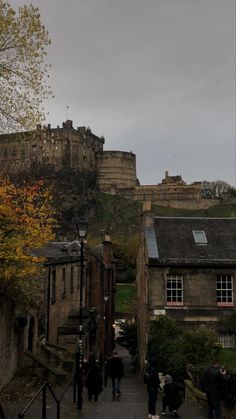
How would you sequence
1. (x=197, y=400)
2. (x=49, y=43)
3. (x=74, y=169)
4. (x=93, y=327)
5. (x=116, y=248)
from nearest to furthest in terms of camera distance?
(x=49, y=43)
(x=197, y=400)
(x=93, y=327)
(x=116, y=248)
(x=74, y=169)

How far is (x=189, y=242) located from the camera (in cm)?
2931

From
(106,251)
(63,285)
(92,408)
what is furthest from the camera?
(106,251)

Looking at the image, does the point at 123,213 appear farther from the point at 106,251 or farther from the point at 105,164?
the point at 106,251

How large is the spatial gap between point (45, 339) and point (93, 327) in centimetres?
784

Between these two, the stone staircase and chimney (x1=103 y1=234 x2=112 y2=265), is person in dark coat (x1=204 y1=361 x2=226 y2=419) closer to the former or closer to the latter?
the stone staircase

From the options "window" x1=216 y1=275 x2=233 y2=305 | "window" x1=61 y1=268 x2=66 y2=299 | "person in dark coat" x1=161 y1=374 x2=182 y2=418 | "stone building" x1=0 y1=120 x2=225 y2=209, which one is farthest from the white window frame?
"stone building" x1=0 y1=120 x2=225 y2=209

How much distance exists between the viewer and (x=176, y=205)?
160 meters

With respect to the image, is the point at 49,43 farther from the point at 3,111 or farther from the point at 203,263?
the point at 203,263

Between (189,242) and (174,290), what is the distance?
3387 mm

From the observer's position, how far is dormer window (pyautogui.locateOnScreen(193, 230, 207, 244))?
96.7 feet

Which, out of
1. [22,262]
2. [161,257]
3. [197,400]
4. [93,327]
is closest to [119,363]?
[197,400]

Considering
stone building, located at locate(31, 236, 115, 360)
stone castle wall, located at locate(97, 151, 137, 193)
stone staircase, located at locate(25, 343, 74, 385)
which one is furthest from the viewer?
stone castle wall, located at locate(97, 151, 137, 193)

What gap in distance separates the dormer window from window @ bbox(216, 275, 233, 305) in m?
2.70

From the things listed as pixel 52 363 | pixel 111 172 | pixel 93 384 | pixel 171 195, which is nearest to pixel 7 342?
pixel 93 384
